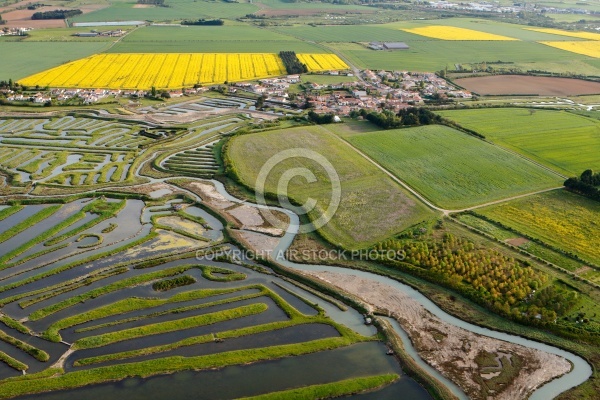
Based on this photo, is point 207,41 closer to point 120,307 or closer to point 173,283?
point 173,283

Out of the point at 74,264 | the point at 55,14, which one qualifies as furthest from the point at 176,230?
Result: the point at 55,14

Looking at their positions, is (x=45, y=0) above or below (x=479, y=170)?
above

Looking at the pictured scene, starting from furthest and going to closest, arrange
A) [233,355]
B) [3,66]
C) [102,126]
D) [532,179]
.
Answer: [3,66], [102,126], [532,179], [233,355]

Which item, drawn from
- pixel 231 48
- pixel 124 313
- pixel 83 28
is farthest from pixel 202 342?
pixel 83 28

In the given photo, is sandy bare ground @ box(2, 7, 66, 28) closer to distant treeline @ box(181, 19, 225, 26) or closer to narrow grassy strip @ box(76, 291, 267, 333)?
distant treeline @ box(181, 19, 225, 26)

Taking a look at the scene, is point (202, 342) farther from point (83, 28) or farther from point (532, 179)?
point (83, 28)

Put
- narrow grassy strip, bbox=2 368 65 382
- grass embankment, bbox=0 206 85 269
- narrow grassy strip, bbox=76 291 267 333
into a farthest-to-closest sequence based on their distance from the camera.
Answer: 1. grass embankment, bbox=0 206 85 269
2. narrow grassy strip, bbox=76 291 267 333
3. narrow grassy strip, bbox=2 368 65 382

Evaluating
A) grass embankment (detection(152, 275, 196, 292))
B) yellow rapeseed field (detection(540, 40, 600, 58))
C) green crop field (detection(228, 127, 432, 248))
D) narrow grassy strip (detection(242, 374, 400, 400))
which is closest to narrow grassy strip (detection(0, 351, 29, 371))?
grass embankment (detection(152, 275, 196, 292))
